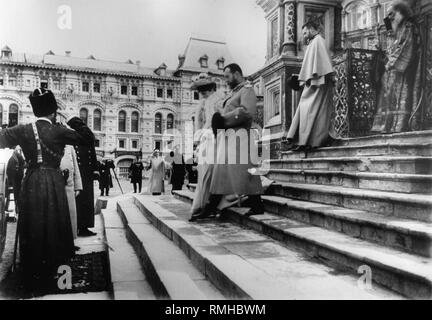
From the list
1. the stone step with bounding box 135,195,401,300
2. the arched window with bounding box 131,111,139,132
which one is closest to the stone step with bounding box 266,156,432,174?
the stone step with bounding box 135,195,401,300

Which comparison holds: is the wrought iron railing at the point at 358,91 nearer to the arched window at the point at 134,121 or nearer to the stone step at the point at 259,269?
the stone step at the point at 259,269

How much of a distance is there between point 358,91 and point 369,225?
4.68 m

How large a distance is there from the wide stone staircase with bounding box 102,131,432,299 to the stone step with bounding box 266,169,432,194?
10 mm

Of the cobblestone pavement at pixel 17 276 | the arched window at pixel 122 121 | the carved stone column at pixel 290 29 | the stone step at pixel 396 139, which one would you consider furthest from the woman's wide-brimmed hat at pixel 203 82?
the arched window at pixel 122 121

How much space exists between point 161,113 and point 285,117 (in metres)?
39.2

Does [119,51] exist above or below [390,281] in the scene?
above

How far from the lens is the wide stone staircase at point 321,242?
2.17 m

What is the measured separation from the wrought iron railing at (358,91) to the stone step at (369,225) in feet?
11.1

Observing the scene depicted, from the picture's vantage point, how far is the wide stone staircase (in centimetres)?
217

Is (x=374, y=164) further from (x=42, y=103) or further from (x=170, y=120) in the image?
(x=170, y=120)

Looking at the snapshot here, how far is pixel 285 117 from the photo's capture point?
27.0ft
